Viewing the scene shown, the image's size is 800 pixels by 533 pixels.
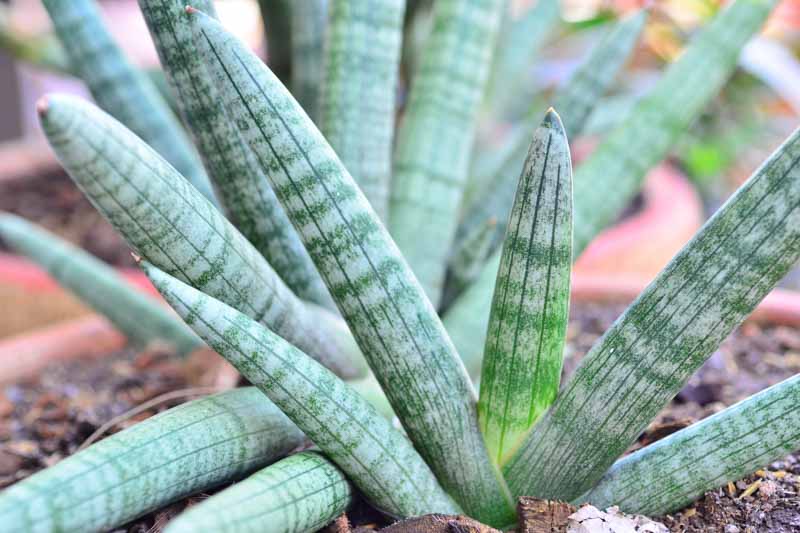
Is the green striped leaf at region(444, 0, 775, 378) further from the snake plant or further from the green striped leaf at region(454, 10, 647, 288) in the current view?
the snake plant

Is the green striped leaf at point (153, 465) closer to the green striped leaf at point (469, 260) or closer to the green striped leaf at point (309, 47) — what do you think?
the green striped leaf at point (469, 260)

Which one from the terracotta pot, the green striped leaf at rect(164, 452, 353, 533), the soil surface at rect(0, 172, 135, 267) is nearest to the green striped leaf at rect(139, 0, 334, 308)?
the green striped leaf at rect(164, 452, 353, 533)

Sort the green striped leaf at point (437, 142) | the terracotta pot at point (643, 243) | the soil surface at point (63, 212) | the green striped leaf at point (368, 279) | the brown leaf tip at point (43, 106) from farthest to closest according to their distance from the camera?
the soil surface at point (63, 212), the terracotta pot at point (643, 243), the green striped leaf at point (437, 142), the green striped leaf at point (368, 279), the brown leaf tip at point (43, 106)

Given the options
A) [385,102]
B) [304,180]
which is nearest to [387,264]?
[304,180]

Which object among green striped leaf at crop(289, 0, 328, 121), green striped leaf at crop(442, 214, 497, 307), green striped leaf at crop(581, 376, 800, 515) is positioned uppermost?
green striped leaf at crop(289, 0, 328, 121)

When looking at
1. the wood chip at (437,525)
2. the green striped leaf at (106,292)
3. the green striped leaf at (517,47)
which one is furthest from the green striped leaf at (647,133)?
the green striped leaf at (517,47)

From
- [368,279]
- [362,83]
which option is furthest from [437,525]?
[362,83]
